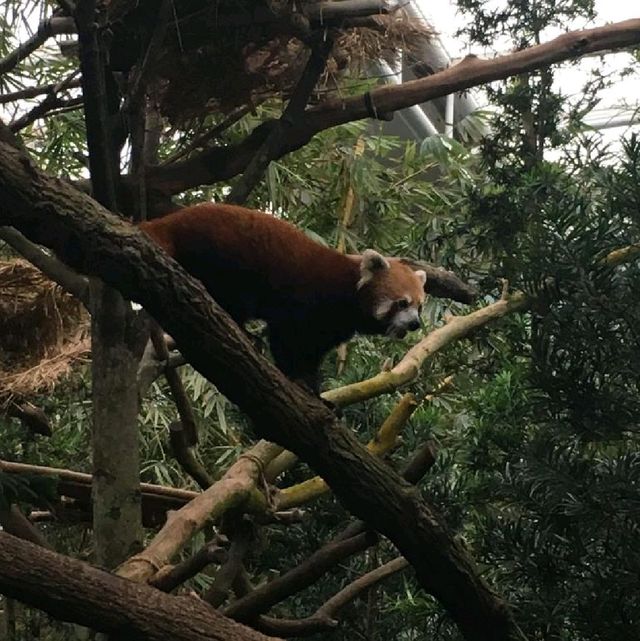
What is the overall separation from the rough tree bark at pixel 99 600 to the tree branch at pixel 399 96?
1403 millimetres

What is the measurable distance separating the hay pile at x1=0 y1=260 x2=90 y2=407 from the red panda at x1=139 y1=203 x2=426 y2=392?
2.34 feet

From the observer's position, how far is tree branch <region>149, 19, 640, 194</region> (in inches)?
98.0

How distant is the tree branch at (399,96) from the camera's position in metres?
2.49

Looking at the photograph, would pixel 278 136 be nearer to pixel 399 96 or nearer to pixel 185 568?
pixel 399 96

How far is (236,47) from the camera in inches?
96.0

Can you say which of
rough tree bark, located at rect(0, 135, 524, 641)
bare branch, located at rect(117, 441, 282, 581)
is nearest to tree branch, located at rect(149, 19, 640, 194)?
bare branch, located at rect(117, 441, 282, 581)

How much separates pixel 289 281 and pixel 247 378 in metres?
0.70

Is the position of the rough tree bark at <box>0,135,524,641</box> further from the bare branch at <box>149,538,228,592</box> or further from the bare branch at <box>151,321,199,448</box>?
the bare branch at <box>151,321,199,448</box>

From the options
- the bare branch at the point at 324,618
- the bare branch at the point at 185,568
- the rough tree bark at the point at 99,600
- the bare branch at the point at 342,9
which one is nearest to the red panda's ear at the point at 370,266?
the bare branch at the point at 342,9

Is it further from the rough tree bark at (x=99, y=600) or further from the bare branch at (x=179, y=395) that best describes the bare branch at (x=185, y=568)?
the bare branch at (x=179, y=395)

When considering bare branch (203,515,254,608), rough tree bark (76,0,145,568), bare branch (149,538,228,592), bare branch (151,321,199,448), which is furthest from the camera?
bare branch (151,321,199,448)

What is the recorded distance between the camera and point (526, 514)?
74.1 inches

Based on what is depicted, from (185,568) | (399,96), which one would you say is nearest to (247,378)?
(185,568)

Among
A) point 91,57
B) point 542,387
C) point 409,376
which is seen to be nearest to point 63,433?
point 409,376
